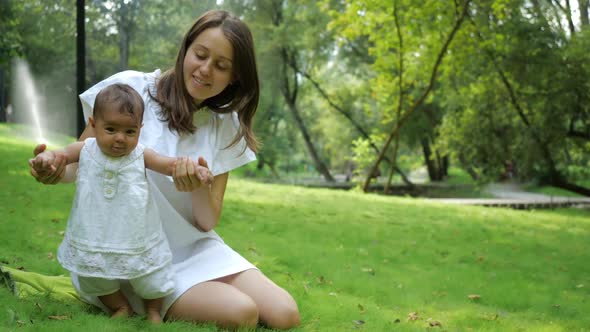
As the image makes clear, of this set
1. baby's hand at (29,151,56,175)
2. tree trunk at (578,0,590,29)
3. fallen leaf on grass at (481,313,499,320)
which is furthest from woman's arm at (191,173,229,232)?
tree trunk at (578,0,590,29)

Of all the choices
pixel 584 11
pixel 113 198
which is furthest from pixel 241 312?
pixel 584 11

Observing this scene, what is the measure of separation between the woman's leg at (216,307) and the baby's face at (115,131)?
0.80 meters

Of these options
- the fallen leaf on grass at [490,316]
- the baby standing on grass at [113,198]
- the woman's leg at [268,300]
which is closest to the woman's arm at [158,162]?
the baby standing on grass at [113,198]

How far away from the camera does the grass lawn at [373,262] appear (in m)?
3.58

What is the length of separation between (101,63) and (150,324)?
1425 cm

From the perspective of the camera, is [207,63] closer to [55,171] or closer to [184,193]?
[184,193]

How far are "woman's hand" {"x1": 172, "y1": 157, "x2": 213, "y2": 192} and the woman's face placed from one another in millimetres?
575

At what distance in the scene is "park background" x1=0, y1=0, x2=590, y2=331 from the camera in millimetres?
4727

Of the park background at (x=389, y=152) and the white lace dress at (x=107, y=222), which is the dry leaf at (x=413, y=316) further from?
the white lace dress at (x=107, y=222)

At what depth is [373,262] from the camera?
20.0ft

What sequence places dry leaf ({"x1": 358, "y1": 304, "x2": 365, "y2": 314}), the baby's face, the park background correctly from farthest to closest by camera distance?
the park background
dry leaf ({"x1": 358, "y1": 304, "x2": 365, "y2": 314})
the baby's face

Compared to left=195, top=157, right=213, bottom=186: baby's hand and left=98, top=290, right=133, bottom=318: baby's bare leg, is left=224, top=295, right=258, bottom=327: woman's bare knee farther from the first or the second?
left=195, top=157, right=213, bottom=186: baby's hand

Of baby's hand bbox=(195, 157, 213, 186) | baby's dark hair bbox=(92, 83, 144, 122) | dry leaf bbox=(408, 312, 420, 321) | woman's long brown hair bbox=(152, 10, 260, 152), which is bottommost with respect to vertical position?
dry leaf bbox=(408, 312, 420, 321)

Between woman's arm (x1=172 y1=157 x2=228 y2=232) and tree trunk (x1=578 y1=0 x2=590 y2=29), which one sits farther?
tree trunk (x1=578 y1=0 x2=590 y2=29)
